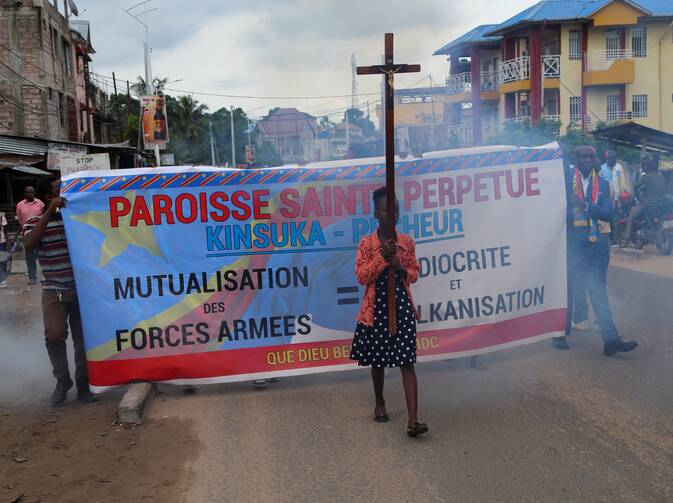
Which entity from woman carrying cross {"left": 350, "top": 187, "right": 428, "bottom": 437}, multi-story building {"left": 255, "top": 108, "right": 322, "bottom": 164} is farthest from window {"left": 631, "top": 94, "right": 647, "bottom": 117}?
woman carrying cross {"left": 350, "top": 187, "right": 428, "bottom": 437}

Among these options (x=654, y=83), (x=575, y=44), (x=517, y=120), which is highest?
(x=575, y=44)

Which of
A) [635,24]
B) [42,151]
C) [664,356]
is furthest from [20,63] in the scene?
[664,356]

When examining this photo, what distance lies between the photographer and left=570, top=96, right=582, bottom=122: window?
128 feet

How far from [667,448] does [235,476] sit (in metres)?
2.55

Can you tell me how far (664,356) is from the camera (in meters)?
6.84

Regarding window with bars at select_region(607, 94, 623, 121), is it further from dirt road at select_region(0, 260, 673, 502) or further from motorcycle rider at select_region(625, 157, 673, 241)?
dirt road at select_region(0, 260, 673, 502)

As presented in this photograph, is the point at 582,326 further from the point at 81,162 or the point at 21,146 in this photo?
the point at 21,146

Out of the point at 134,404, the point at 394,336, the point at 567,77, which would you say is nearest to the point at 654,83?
the point at 567,77

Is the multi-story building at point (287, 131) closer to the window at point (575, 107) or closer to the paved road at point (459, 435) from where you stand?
→ the window at point (575, 107)

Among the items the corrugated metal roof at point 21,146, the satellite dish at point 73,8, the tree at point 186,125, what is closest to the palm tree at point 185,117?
the tree at point 186,125

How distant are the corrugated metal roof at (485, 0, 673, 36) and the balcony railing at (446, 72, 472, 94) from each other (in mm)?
2793

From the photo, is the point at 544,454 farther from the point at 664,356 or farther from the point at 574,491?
the point at 664,356

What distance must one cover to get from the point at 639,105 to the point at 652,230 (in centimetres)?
2763

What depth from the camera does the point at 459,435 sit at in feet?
16.4
